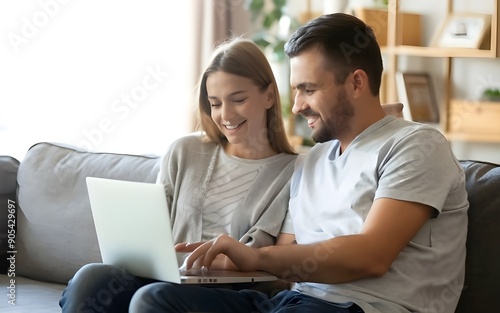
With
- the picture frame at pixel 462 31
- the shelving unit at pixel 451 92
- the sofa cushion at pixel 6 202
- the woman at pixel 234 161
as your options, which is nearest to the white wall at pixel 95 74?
the sofa cushion at pixel 6 202

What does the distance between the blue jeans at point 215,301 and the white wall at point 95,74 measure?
1.81 meters

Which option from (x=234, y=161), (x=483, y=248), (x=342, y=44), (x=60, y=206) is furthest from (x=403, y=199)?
(x=60, y=206)

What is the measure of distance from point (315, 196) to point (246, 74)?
42 centimetres

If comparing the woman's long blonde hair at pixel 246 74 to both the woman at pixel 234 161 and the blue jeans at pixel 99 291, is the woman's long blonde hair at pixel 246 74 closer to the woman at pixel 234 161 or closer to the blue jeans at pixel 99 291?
the woman at pixel 234 161

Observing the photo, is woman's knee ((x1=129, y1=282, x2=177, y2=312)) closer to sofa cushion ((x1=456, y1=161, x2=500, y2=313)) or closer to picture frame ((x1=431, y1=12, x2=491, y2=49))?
sofa cushion ((x1=456, y1=161, x2=500, y2=313))

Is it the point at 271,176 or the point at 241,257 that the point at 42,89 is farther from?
the point at 241,257

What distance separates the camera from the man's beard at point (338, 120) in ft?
5.94

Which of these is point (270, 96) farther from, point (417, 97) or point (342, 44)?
point (417, 97)

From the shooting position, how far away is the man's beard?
5.94 feet

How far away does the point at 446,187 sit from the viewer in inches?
64.9

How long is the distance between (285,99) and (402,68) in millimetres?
586

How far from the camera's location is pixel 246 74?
2092mm

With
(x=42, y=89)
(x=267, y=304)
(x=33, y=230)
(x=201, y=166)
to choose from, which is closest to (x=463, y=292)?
(x=267, y=304)

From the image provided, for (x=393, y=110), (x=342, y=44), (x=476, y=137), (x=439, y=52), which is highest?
(x=342, y=44)
